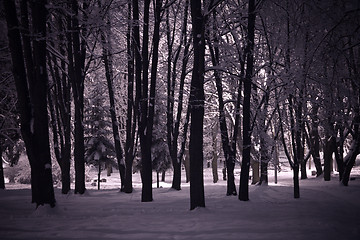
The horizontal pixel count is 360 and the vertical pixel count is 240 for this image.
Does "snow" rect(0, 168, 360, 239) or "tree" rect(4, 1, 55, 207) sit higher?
"tree" rect(4, 1, 55, 207)

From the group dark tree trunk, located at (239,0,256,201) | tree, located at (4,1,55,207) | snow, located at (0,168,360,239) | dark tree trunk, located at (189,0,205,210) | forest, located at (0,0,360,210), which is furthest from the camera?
dark tree trunk, located at (239,0,256,201)

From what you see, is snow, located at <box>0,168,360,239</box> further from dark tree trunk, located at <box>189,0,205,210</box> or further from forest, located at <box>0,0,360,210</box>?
forest, located at <box>0,0,360,210</box>

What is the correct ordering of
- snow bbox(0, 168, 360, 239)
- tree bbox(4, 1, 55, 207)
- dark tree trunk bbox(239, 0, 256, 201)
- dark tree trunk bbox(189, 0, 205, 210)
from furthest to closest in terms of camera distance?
dark tree trunk bbox(239, 0, 256, 201) → dark tree trunk bbox(189, 0, 205, 210) → tree bbox(4, 1, 55, 207) → snow bbox(0, 168, 360, 239)

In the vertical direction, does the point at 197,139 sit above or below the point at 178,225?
above

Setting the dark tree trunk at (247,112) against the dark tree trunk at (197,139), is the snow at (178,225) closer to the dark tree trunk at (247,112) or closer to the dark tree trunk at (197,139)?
the dark tree trunk at (197,139)

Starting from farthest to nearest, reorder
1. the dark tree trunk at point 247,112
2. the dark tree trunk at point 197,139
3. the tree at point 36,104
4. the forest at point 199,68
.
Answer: the dark tree trunk at point 247,112 < the dark tree trunk at point 197,139 < the forest at point 199,68 < the tree at point 36,104

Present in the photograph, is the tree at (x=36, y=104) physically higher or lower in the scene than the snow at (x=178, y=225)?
higher

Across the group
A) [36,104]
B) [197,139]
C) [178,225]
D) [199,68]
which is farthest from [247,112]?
[36,104]

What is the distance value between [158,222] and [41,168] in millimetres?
3624

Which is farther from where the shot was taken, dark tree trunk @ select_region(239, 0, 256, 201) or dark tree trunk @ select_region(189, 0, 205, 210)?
dark tree trunk @ select_region(239, 0, 256, 201)

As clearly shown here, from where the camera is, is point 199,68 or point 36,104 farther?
point 199,68

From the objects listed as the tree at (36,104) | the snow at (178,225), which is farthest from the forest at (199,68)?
the snow at (178,225)

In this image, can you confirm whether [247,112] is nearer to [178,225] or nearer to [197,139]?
[197,139]

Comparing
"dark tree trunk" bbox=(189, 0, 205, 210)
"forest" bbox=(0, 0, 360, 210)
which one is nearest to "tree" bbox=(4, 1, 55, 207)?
"forest" bbox=(0, 0, 360, 210)
